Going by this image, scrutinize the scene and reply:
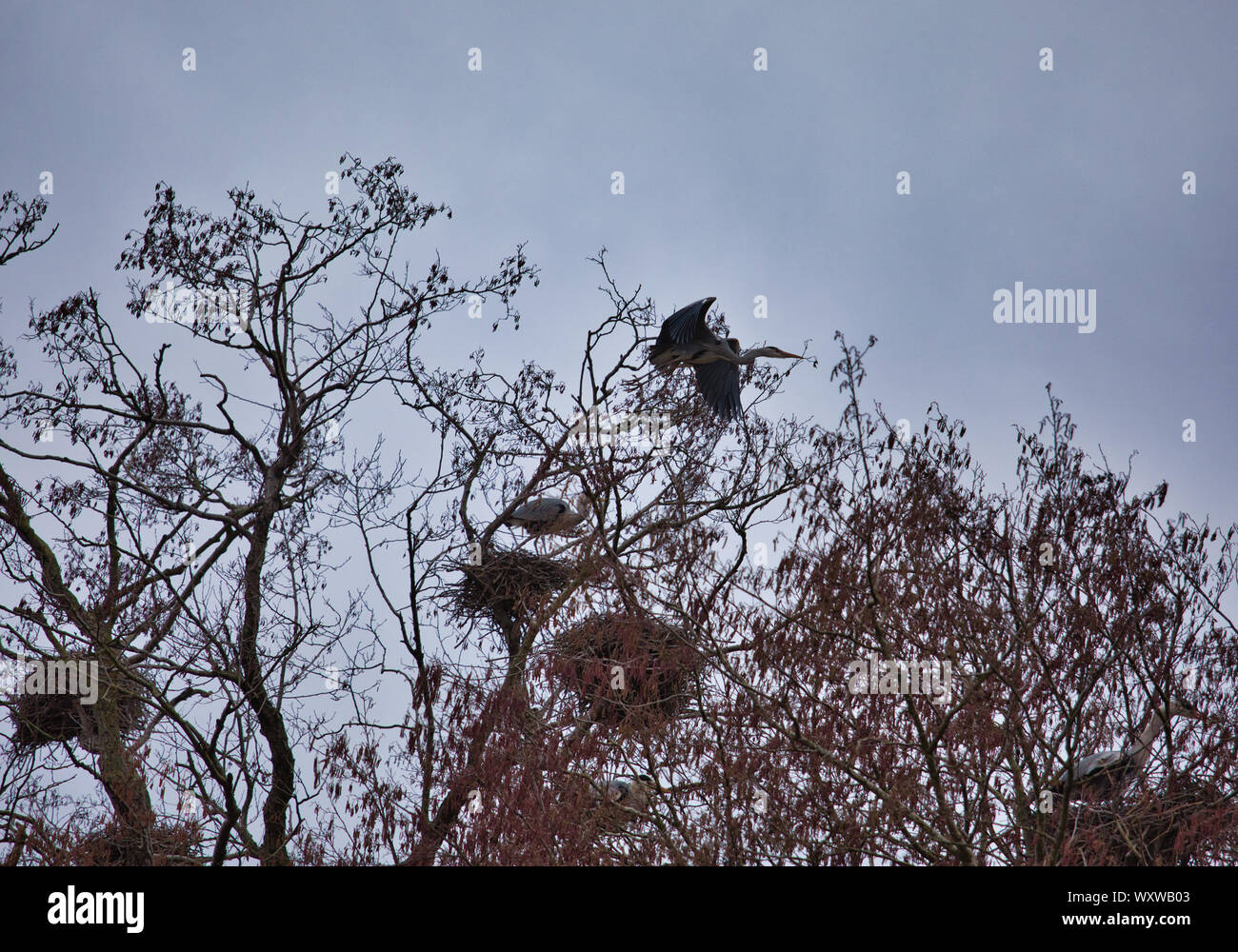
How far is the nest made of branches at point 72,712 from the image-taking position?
8.62 m

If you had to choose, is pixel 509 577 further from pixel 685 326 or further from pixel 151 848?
pixel 151 848

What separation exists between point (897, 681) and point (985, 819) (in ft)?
3.05

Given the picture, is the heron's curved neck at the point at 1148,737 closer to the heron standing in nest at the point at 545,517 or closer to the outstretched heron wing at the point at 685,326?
the outstretched heron wing at the point at 685,326

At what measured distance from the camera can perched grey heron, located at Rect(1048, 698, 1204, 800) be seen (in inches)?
240

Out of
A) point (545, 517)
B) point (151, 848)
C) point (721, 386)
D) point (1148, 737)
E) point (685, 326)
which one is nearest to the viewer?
point (1148, 737)

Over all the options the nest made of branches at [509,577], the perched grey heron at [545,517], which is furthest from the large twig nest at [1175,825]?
the perched grey heron at [545,517]

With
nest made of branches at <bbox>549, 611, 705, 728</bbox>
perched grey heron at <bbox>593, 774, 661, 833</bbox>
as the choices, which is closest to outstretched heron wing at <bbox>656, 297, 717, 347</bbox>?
nest made of branches at <bbox>549, 611, 705, 728</bbox>

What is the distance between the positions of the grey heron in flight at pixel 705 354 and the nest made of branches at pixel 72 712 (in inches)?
219

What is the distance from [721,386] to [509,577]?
9.44 ft

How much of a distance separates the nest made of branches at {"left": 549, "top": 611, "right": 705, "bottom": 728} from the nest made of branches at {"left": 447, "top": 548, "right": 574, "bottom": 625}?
313 cm

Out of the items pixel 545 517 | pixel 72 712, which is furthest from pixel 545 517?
pixel 72 712

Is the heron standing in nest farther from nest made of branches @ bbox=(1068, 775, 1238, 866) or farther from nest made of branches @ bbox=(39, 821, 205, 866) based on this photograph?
nest made of branches @ bbox=(1068, 775, 1238, 866)

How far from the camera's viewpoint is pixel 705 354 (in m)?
10.6
